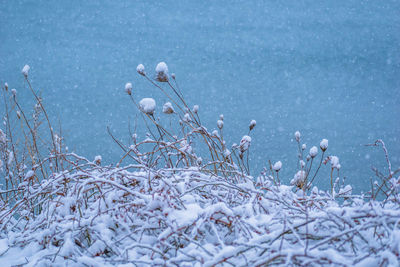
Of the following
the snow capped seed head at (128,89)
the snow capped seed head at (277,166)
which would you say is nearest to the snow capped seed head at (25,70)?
the snow capped seed head at (128,89)

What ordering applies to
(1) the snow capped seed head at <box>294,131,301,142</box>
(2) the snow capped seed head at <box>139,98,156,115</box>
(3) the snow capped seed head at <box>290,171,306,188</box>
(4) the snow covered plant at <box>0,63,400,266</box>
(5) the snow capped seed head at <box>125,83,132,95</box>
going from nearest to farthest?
1. (4) the snow covered plant at <box>0,63,400,266</box>
2. (2) the snow capped seed head at <box>139,98,156,115</box>
3. (5) the snow capped seed head at <box>125,83,132,95</box>
4. (3) the snow capped seed head at <box>290,171,306,188</box>
5. (1) the snow capped seed head at <box>294,131,301,142</box>

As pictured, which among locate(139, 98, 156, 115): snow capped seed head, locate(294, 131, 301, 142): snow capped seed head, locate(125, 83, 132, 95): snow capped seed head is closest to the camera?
locate(139, 98, 156, 115): snow capped seed head

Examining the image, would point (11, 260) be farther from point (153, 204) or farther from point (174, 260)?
point (174, 260)

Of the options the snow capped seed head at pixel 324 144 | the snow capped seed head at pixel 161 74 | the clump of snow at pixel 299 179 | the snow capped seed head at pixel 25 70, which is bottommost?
the clump of snow at pixel 299 179

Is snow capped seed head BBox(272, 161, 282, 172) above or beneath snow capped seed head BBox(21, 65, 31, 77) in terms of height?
beneath

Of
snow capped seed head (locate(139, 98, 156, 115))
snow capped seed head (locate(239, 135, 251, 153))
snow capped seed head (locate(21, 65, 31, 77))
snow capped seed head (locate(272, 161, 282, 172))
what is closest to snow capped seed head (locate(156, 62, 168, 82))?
snow capped seed head (locate(139, 98, 156, 115))

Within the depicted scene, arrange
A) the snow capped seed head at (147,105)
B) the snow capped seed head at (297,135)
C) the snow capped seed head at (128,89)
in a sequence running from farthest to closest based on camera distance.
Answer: the snow capped seed head at (297,135)
the snow capped seed head at (128,89)
the snow capped seed head at (147,105)

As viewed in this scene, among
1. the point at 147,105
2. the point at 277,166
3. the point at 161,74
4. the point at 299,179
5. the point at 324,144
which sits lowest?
the point at 299,179

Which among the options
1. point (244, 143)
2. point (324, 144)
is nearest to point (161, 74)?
point (244, 143)

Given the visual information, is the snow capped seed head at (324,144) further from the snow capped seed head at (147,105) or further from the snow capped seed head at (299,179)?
the snow capped seed head at (147,105)

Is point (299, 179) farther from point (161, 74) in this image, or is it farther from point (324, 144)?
point (161, 74)

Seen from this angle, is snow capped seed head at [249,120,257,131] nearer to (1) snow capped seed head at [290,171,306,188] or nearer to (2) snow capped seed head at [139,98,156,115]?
(1) snow capped seed head at [290,171,306,188]

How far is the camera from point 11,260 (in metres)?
1.14

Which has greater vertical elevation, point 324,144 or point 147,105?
point 147,105
